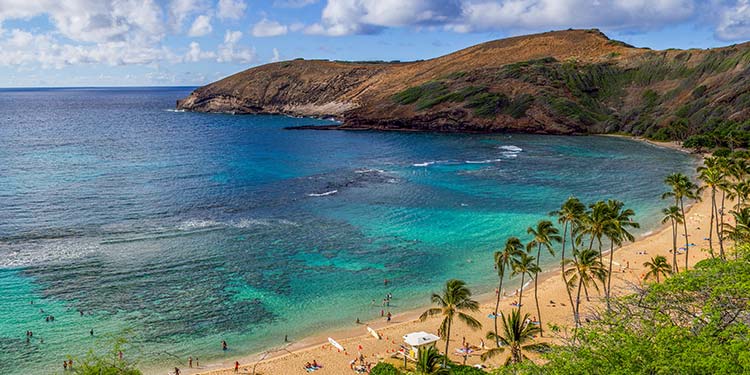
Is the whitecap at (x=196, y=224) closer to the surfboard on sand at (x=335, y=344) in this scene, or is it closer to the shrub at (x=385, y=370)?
the surfboard on sand at (x=335, y=344)

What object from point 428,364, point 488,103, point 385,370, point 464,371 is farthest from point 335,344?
point 488,103

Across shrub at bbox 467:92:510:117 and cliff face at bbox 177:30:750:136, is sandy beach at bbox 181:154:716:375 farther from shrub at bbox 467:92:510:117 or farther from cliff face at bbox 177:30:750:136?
shrub at bbox 467:92:510:117

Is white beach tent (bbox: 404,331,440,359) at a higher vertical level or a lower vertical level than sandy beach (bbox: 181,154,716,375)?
higher

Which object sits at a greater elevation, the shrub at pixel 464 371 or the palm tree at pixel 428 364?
the palm tree at pixel 428 364

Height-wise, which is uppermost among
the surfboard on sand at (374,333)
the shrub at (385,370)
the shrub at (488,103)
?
the shrub at (488,103)

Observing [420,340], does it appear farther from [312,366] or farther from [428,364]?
[312,366]

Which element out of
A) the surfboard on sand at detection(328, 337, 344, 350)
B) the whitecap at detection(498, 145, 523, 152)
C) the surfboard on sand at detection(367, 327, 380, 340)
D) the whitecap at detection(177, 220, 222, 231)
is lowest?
the surfboard on sand at detection(328, 337, 344, 350)

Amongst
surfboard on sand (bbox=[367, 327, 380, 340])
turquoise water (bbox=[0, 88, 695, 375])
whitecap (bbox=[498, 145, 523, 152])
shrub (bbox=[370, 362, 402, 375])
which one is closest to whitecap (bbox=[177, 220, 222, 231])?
Result: turquoise water (bbox=[0, 88, 695, 375])

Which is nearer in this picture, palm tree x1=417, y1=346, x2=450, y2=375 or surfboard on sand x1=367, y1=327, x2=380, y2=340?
palm tree x1=417, y1=346, x2=450, y2=375

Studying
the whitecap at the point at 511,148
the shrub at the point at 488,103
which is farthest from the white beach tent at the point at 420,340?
the shrub at the point at 488,103
